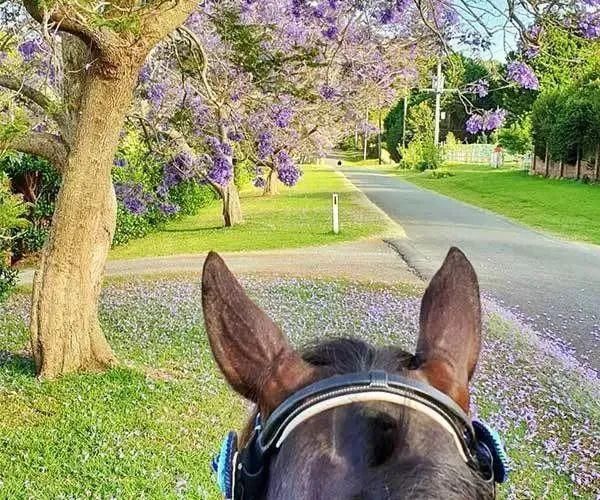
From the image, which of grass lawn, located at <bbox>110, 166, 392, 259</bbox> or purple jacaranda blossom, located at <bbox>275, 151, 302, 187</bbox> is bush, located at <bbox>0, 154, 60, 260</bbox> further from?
purple jacaranda blossom, located at <bbox>275, 151, 302, 187</bbox>

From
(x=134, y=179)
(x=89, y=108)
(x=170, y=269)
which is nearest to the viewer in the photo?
(x=89, y=108)

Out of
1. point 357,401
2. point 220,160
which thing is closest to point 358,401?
point 357,401

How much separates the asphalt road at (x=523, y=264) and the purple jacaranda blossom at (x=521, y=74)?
10.5 ft

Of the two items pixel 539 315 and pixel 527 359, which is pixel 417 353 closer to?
pixel 527 359

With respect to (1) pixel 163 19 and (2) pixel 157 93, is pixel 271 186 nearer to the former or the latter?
(2) pixel 157 93

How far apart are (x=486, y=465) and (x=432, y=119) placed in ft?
205

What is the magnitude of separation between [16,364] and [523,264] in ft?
33.7

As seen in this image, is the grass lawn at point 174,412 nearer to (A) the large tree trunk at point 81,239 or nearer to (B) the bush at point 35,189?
(A) the large tree trunk at point 81,239

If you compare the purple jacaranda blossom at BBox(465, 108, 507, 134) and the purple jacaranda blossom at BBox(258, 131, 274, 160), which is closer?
the purple jacaranda blossom at BBox(465, 108, 507, 134)

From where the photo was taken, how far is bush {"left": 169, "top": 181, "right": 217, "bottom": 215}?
24.9 metres

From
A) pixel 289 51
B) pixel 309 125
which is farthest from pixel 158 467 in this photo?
pixel 309 125

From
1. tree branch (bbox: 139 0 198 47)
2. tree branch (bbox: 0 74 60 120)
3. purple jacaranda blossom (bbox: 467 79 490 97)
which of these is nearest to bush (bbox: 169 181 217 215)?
purple jacaranda blossom (bbox: 467 79 490 97)

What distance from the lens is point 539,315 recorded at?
1134 centimetres

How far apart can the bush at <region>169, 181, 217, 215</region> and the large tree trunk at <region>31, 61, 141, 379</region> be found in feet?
53.4
